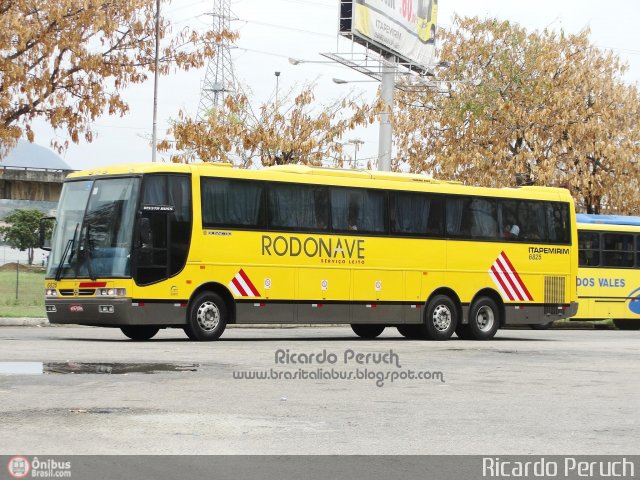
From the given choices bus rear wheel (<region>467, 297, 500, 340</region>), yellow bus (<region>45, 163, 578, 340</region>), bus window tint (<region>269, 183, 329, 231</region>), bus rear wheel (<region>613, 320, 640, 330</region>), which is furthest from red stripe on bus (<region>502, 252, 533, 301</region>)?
bus rear wheel (<region>613, 320, 640, 330</region>)

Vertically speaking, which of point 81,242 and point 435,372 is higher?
point 81,242

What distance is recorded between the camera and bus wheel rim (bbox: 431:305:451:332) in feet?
84.4

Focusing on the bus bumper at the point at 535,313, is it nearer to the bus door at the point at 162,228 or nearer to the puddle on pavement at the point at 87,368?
the bus door at the point at 162,228

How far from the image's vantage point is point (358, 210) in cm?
2506

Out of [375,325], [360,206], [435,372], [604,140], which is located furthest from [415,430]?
[604,140]

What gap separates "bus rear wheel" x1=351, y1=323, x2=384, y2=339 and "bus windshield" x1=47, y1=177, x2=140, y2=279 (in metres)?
6.99

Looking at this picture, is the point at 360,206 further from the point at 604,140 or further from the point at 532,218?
the point at 604,140

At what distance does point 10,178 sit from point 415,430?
62.1m

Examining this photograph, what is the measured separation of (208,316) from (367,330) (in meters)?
5.93

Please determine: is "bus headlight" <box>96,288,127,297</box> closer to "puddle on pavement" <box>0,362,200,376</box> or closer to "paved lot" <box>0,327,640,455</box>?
"paved lot" <box>0,327,640,455</box>

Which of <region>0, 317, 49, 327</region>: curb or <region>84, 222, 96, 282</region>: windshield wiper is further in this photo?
<region>0, 317, 49, 327</region>: curb

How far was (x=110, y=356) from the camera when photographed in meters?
17.1

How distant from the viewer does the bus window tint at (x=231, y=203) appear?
74.9 ft
